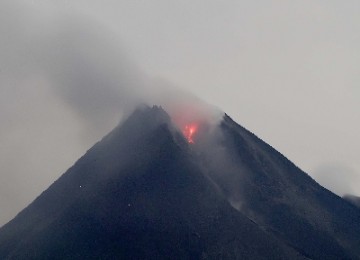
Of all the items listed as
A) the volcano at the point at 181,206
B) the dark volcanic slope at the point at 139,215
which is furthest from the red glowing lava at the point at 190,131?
the dark volcanic slope at the point at 139,215

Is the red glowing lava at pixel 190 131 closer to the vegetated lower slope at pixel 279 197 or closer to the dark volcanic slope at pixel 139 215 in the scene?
the vegetated lower slope at pixel 279 197

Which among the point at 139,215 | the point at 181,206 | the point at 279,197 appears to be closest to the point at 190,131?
the point at 279,197

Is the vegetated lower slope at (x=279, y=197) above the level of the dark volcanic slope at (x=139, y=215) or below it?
above

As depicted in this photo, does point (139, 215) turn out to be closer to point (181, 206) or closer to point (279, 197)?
point (181, 206)

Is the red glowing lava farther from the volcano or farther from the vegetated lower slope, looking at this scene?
the vegetated lower slope

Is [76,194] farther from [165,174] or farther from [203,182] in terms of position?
[203,182]
